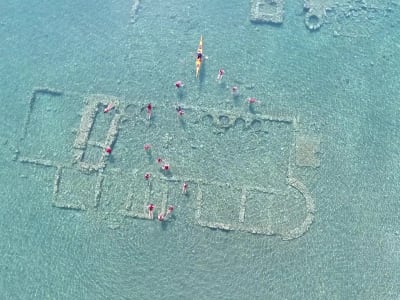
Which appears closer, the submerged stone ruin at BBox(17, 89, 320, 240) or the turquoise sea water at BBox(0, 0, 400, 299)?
the turquoise sea water at BBox(0, 0, 400, 299)

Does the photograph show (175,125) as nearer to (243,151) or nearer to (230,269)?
(243,151)

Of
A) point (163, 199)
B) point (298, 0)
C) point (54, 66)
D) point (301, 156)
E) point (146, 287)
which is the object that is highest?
point (298, 0)

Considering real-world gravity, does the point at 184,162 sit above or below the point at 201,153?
below

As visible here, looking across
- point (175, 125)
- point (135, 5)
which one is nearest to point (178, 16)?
point (135, 5)

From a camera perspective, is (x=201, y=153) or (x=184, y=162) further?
(x=201, y=153)

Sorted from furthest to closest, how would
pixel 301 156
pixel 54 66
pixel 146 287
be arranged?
pixel 54 66 → pixel 301 156 → pixel 146 287

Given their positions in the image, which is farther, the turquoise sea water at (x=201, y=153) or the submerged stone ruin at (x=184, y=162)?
the submerged stone ruin at (x=184, y=162)

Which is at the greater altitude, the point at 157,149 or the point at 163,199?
the point at 157,149

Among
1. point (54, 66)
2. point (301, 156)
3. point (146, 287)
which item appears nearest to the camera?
point (146, 287)
